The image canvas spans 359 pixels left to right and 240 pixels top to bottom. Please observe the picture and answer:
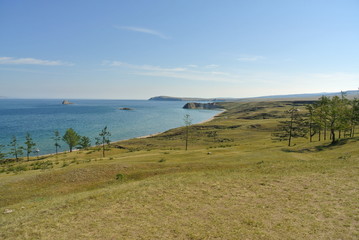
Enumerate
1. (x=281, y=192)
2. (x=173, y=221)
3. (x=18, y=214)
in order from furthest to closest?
(x=281, y=192) → (x=18, y=214) → (x=173, y=221)

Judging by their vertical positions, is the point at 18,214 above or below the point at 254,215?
below

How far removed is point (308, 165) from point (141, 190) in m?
21.2

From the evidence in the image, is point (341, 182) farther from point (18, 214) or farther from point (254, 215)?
point (18, 214)

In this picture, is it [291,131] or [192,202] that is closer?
[192,202]

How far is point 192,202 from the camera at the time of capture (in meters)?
17.5

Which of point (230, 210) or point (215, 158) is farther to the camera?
point (215, 158)

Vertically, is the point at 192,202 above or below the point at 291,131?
above

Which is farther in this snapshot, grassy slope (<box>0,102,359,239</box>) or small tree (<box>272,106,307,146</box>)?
small tree (<box>272,106,307,146</box>)

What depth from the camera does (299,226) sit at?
13219 mm

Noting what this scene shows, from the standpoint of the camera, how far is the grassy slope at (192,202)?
42.5 ft

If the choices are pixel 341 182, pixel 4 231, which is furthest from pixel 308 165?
pixel 4 231

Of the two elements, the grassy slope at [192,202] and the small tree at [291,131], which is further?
the small tree at [291,131]

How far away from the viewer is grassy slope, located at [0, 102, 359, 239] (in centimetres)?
1295

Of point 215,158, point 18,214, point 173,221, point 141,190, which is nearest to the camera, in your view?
point 173,221
